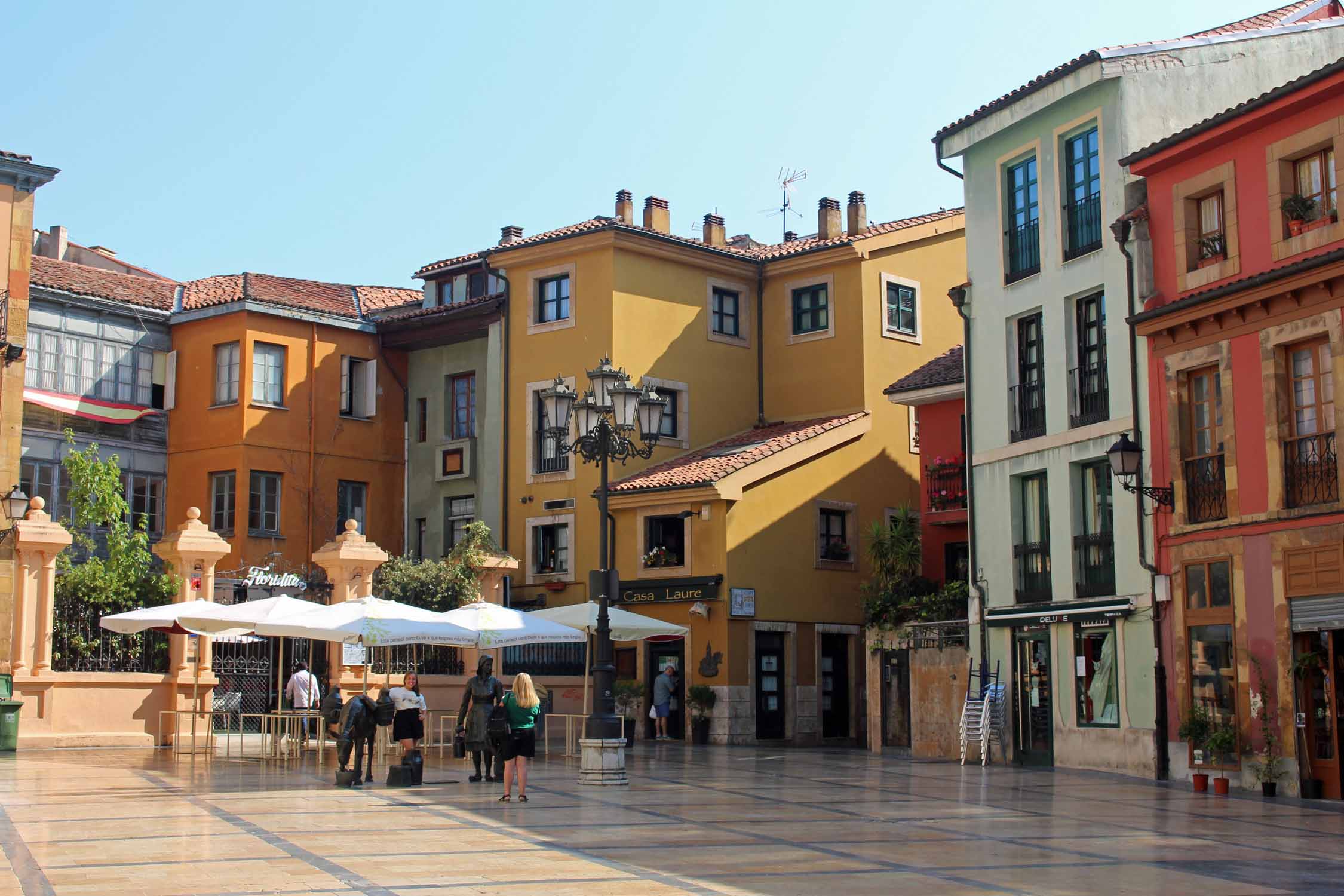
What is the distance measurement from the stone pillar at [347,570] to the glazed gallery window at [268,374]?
9.01 m

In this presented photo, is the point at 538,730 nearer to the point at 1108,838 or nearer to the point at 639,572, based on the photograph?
the point at 639,572

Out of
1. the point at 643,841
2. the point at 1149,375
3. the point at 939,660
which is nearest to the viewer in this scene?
the point at 643,841

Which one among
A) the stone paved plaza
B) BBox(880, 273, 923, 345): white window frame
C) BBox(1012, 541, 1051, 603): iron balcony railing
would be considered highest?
BBox(880, 273, 923, 345): white window frame

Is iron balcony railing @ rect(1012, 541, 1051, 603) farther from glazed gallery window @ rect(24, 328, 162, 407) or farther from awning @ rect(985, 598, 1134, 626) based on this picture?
glazed gallery window @ rect(24, 328, 162, 407)

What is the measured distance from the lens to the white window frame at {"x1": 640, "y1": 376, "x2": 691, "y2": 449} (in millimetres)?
37125

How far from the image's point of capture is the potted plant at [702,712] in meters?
33.0

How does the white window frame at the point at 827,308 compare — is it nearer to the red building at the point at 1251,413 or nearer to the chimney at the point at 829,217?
the chimney at the point at 829,217

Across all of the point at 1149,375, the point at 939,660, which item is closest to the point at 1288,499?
the point at 1149,375

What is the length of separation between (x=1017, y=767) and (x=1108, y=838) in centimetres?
1087

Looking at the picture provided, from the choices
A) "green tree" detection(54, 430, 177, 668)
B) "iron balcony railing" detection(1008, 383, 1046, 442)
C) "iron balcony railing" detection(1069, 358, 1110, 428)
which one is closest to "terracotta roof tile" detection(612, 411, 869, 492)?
"iron balcony railing" detection(1008, 383, 1046, 442)

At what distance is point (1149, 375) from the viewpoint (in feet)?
76.4

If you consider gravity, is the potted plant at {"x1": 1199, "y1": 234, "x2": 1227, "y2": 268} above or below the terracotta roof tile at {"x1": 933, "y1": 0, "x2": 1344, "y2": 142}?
below

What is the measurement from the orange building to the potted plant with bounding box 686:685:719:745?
11133mm

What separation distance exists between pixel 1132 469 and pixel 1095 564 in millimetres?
3122
